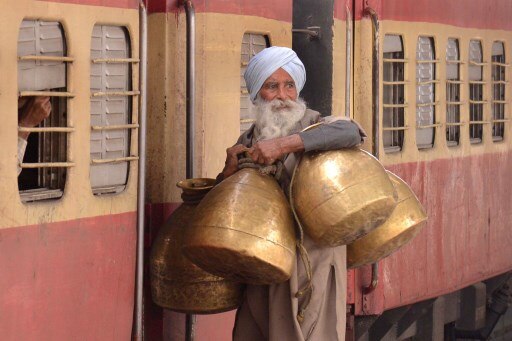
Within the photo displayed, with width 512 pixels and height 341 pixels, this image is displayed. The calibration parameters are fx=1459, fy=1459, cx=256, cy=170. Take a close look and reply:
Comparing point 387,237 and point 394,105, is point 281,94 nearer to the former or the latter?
point 387,237

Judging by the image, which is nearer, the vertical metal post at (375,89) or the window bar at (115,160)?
the window bar at (115,160)

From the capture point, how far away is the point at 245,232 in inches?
206

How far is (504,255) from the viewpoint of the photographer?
34.0ft

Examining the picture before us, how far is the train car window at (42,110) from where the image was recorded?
5.25 m

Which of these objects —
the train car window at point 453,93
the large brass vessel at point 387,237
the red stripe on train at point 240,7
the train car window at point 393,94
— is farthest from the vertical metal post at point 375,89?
the large brass vessel at point 387,237

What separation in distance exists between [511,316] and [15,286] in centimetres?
773

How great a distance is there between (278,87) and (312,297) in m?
→ 0.83

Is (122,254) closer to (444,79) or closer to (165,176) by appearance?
(165,176)

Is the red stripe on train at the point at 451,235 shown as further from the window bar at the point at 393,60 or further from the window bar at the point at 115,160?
the window bar at the point at 115,160

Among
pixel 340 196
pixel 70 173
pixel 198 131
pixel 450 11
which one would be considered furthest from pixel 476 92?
pixel 70 173

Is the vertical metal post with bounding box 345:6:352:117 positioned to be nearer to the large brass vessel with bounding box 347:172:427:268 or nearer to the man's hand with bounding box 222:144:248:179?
the large brass vessel with bounding box 347:172:427:268

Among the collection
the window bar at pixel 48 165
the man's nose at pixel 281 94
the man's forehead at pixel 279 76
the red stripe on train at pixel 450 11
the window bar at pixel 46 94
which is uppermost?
the red stripe on train at pixel 450 11

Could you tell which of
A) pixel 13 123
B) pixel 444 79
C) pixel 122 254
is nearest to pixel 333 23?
pixel 444 79

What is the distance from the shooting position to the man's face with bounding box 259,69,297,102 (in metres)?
5.63
